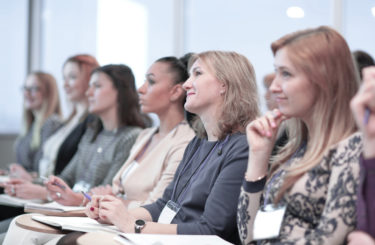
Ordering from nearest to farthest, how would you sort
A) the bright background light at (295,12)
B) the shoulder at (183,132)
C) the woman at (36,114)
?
the shoulder at (183,132)
the bright background light at (295,12)
the woman at (36,114)

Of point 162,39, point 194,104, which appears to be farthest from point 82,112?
point 194,104

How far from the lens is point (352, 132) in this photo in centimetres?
164

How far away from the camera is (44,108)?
500 centimetres

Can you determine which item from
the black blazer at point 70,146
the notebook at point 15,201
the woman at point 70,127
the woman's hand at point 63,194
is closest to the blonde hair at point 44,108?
the woman at point 70,127

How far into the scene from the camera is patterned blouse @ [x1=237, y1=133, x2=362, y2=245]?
4.75ft

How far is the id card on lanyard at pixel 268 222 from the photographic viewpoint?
161 cm

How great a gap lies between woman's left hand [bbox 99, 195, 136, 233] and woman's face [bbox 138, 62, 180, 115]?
104cm

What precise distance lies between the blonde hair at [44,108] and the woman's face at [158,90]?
7.15 feet

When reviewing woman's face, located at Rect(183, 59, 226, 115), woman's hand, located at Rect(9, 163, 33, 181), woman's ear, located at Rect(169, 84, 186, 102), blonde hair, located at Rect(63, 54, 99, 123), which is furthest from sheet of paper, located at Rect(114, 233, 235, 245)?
blonde hair, located at Rect(63, 54, 99, 123)

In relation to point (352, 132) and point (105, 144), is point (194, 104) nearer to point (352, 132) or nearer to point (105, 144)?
point (352, 132)

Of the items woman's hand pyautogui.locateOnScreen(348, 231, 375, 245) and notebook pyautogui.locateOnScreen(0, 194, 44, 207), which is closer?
woman's hand pyautogui.locateOnScreen(348, 231, 375, 245)

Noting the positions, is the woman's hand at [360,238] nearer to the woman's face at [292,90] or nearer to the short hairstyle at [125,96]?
the woman's face at [292,90]

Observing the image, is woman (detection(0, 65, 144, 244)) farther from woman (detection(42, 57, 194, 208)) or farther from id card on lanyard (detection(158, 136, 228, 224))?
id card on lanyard (detection(158, 136, 228, 224))

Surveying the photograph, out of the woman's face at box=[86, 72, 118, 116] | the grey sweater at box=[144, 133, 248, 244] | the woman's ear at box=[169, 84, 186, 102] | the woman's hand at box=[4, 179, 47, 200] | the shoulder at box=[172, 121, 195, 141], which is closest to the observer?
the grey sweater at box=[144, 133, 248, 244]
